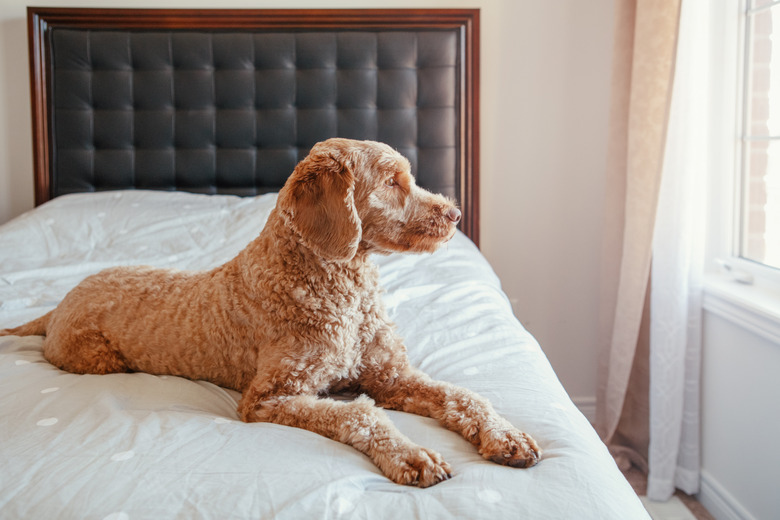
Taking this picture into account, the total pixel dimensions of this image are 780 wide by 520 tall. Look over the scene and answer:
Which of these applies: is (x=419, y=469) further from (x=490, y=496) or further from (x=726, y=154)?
(x=726, y=154)

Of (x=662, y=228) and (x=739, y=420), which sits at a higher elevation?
(x=662, y=228)

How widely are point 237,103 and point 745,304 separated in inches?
90.4

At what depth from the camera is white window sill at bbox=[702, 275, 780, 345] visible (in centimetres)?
194

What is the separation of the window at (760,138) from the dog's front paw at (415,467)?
5.48ft

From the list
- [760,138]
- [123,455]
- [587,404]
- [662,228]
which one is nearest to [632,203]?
[662,228]

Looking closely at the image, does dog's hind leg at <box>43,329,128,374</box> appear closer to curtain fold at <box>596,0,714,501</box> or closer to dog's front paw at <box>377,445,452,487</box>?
dog's front paw at <box>377,445,452,487</box>

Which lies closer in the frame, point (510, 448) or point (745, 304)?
point (510, 448)

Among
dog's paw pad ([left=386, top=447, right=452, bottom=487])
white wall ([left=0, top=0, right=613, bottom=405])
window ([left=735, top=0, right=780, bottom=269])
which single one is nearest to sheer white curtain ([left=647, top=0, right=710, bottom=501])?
window ([left=735, top=0, right=780, bottom=269])

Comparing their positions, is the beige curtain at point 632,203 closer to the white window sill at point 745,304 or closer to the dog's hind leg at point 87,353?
the white window sill at point 745,304

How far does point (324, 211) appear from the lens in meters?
1.32

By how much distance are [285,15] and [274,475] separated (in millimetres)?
2561

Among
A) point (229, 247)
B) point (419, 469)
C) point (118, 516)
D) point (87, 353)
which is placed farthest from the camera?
point (229, 247)

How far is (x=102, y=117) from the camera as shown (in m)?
3.10

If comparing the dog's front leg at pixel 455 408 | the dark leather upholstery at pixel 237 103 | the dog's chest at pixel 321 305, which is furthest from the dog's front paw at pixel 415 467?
the dark leather upholstery at pixel 237 103
